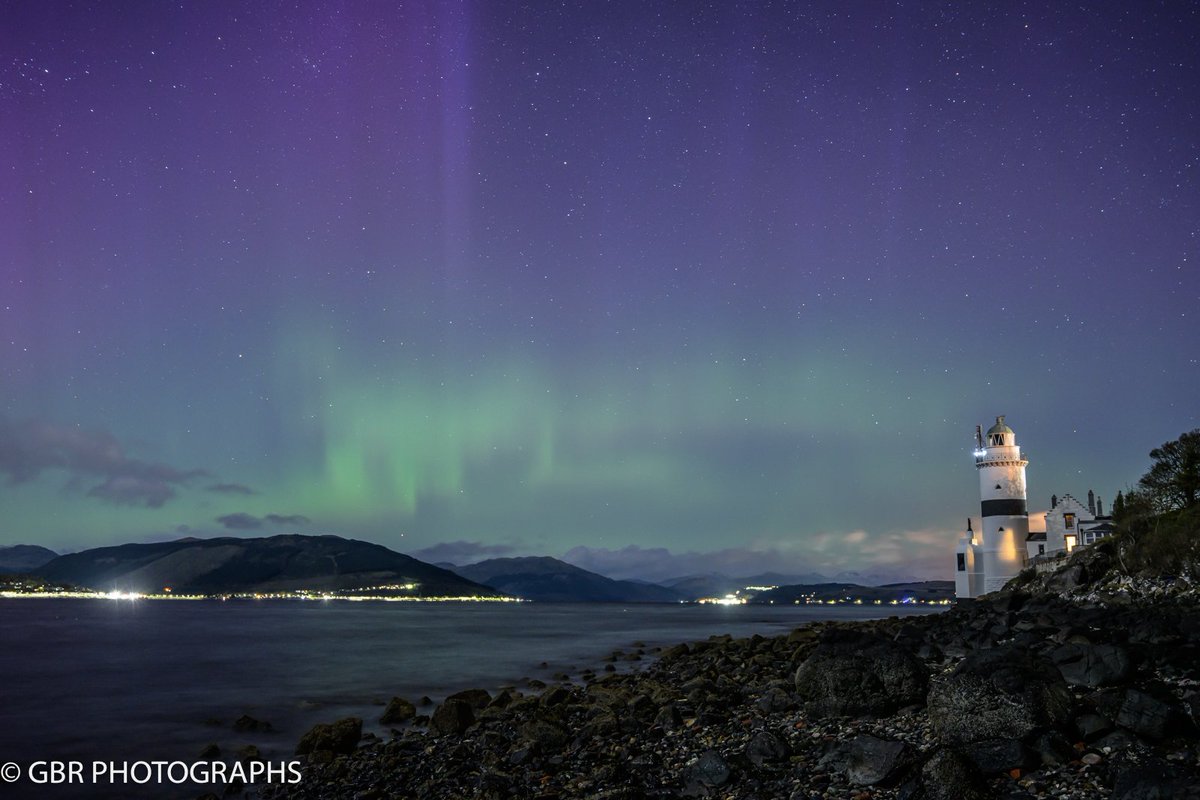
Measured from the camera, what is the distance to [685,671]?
29.5 metres

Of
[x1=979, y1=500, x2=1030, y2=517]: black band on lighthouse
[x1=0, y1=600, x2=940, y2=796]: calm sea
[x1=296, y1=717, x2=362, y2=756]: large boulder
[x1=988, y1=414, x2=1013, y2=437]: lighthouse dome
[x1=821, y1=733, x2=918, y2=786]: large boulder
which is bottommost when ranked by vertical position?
[x1=0, y1=600, x2=940, y2=796]: calm sea

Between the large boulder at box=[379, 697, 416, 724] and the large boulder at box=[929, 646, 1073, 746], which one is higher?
the large boulder at box=[929, 646, 1073, 746]

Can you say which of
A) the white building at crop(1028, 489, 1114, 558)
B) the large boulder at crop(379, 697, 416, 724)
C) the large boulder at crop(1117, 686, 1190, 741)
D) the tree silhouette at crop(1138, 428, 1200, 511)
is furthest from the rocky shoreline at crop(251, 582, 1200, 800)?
the white building at crop(1028, 489, 1114, 558)

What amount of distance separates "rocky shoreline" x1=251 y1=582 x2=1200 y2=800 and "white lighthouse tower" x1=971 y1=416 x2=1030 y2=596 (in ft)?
168

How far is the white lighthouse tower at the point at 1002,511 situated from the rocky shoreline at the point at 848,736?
51.3 meters

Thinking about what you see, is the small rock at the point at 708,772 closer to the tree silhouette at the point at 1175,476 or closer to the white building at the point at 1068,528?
the tree silhouette at the point at 1175,476

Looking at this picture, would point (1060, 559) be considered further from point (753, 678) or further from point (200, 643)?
point (200, 643)

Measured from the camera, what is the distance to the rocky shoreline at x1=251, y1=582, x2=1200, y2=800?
10.1 metres

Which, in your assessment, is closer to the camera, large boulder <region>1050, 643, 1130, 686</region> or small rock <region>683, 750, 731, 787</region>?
small rock <region>683, 750, 731, 787</region>

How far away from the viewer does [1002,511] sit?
71.4m

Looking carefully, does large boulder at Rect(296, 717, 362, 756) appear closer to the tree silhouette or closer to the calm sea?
the calm sea

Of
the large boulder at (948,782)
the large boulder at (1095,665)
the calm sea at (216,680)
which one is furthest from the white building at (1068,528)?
the large boulder at (948,782)

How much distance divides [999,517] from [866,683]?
6414cm

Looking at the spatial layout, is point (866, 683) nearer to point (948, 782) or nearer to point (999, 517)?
point (948, 782)
